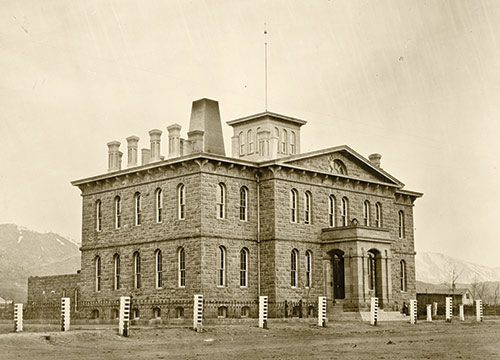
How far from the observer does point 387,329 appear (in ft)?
113

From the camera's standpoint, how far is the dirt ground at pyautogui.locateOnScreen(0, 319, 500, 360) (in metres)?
21.2

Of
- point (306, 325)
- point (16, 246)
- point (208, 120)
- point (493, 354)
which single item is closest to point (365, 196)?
point (208, 120)

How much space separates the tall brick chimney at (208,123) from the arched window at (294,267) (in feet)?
29.9

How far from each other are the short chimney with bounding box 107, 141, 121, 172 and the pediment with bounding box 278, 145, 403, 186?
34.5 feet

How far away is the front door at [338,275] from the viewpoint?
45.5 meters

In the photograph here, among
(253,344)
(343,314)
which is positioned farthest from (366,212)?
(253,344)

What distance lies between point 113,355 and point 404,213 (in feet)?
112

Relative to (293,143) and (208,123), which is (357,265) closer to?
(293,143)

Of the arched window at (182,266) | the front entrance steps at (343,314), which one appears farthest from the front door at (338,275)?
the arched window at (182,266)

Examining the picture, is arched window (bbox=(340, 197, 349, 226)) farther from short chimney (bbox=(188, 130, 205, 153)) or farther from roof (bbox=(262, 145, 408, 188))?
short chimney (bbox=(188, 130, 205, 153))

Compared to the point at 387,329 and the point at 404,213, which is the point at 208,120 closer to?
the point at 404,213

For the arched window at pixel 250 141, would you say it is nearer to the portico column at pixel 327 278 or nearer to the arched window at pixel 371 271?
the portico column at pixel 327 278

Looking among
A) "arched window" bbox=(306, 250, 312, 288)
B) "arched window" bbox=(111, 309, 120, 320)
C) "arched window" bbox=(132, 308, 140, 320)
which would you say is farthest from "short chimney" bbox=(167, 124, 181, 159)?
"arched window" bbox=(111, 309, 120, 320)

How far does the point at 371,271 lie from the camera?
4584cm
